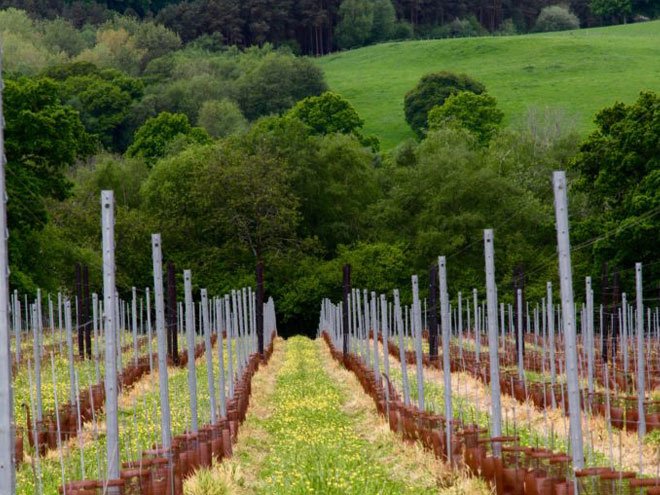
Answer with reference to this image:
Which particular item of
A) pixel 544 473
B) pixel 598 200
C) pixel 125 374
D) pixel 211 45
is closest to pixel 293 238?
pixel 598 200

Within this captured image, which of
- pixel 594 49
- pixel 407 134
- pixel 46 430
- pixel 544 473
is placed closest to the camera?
pixel 544 473

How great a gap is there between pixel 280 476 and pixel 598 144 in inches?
1595

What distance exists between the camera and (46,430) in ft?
69.7

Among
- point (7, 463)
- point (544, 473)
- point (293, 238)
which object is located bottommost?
point (293, 238)

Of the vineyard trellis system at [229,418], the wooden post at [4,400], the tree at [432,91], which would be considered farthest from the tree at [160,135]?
the wooden post at [4,400]

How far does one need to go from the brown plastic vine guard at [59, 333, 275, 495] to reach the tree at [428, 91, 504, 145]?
80185 mm

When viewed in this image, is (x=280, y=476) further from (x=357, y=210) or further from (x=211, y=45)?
(x=211, y=45)

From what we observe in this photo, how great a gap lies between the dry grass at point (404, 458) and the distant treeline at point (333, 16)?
5029 inches

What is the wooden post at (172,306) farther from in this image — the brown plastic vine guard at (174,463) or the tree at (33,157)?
the tree at (33,157)

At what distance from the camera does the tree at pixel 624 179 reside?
51.4 meters

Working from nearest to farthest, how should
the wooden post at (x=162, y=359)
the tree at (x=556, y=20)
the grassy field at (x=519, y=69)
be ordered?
the wooden post at (x=162, y=359) < the grassy field at (x=519, y=69) < the tree at (x=556, y=20)

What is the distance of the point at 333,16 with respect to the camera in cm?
15950

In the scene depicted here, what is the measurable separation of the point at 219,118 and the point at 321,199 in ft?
118

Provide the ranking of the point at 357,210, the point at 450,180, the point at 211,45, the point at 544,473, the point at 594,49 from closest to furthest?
the point at 544,473
the point at 450,180
the point at 357,210
the point at 594,49
the point at 211,45
